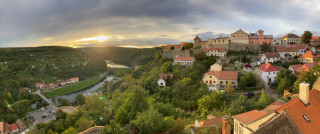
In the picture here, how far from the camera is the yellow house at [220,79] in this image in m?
24.3

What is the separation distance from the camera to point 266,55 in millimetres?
28875

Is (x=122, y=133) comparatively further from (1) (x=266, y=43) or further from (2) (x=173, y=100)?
(1) (x=266, y=43)

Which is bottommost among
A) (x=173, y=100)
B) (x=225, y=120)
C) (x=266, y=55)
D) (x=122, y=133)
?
(x=173, y=100)

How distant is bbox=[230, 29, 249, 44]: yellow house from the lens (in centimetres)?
3597

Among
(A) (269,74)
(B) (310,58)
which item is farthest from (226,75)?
(B) (310,58)

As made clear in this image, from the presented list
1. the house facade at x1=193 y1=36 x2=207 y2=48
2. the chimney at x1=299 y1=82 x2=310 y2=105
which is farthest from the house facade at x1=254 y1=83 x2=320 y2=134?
the house facade at x1=193 y1=36 x2=207 y2=48

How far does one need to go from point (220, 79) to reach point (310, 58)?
1357 centimetres

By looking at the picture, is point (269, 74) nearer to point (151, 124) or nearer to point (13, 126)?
point (151, 124)

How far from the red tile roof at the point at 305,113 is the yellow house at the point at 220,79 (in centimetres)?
1729

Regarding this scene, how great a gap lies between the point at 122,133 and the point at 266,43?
33.3m

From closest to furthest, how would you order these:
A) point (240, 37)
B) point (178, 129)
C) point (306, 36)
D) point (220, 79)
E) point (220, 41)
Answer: point (178, 129), point (220, 79), point (220, 41), point (240, 37), point (306, 36)

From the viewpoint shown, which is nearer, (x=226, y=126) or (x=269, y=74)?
(x=226, y=126)

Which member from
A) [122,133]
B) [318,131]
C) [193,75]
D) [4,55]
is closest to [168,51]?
[193,75]

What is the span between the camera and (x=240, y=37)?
119 feet
